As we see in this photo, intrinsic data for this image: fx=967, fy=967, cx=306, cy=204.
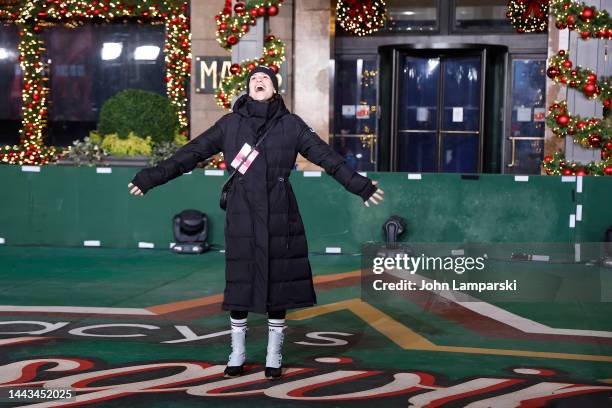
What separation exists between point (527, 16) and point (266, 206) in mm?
13544

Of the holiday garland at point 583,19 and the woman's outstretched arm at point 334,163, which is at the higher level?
the holiday garland at point 583,19

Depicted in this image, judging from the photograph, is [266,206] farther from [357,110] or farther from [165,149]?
[357,110]

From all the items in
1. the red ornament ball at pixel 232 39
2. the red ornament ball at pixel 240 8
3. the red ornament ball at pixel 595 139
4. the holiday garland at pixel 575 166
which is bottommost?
the holiday garland at pixel 575 166

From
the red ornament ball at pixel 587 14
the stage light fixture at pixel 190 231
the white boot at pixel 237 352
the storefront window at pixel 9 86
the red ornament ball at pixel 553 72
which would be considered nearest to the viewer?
the white boot at pixel 237 352

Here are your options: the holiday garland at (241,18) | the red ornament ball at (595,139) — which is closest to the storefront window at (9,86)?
the holiday garland at (241,18)

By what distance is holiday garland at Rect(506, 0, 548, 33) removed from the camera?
1920cm

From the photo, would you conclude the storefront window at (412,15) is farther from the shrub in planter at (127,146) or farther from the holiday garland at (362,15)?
the shrub in planter at (127,146)

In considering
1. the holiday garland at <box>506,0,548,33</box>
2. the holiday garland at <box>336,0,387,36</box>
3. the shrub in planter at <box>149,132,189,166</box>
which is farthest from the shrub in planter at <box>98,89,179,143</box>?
the holiday garland at <box>506,0,548,33</box>

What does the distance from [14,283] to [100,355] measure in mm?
4103

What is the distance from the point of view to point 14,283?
1155 centimetres

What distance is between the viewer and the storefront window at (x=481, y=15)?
19422 mm

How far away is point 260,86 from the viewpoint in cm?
711

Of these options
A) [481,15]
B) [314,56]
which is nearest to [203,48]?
[314,56]

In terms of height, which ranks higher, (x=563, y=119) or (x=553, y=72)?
(x=553, y=72)
